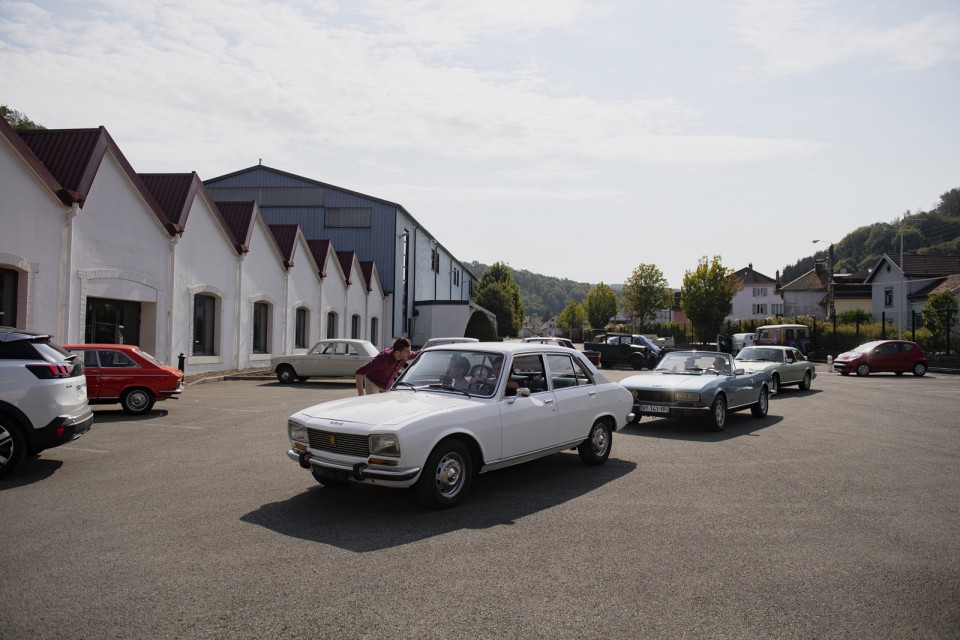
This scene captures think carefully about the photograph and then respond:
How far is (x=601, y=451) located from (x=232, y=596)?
18.2 feet

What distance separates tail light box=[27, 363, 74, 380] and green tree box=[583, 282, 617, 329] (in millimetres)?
100292

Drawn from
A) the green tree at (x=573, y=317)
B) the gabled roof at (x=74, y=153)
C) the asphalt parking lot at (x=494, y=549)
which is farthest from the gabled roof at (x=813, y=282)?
the gabled roof at (x=74, y=153)

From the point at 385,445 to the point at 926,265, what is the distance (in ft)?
210

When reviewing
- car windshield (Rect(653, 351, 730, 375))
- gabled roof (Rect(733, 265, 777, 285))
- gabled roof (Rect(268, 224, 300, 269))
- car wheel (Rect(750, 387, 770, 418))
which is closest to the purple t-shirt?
car windshield (Rect(653, 351, 730, 375))

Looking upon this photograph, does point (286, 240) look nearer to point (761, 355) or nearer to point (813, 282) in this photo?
point (761, 355)

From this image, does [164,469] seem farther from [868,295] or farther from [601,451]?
[868,295]

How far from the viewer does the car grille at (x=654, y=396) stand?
39.4 feet

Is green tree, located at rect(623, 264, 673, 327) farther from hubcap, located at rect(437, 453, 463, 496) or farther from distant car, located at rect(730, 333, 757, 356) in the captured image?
hubcap, located at rect(437, 453, 463, 496)

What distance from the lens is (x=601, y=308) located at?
10675 centimetres

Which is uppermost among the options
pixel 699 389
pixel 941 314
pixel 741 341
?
Answer: pixel 941 314

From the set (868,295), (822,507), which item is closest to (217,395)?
(822,507)

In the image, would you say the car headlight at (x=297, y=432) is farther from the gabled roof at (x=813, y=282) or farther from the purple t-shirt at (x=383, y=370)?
the gabled roof at (x=813, y=282)

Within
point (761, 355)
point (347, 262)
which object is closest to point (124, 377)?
point (761, 355)

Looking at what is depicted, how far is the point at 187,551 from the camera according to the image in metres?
5.12
